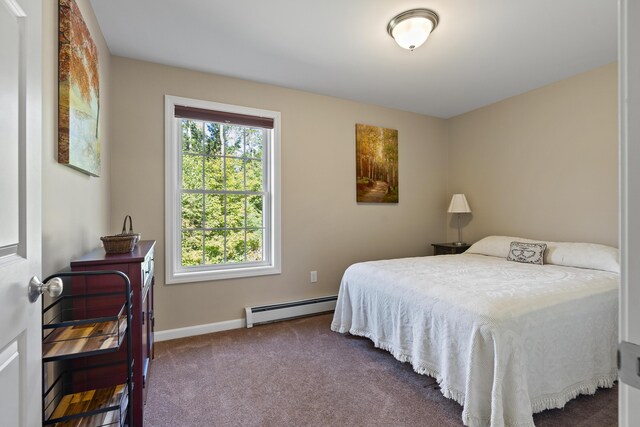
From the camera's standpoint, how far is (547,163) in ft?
10.8

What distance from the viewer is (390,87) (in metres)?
3.35

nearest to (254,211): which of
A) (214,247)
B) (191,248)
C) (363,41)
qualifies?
(214,247)

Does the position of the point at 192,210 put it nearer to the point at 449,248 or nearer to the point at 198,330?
the point at 198,330

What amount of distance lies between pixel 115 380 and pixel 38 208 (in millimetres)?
1148

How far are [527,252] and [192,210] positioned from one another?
3.36 m

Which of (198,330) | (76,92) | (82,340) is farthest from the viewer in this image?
(198,330)

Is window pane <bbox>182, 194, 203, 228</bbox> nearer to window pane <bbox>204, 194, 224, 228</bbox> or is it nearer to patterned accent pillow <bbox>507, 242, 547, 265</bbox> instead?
window pane <bbox>204, 194, 224, 228</bbox>

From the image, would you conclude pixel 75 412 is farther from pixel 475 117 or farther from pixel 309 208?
pixel 475 117

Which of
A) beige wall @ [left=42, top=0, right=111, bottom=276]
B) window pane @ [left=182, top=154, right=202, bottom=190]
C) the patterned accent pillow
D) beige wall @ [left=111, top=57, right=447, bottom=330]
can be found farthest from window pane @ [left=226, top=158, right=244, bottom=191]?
the patterned accent pillow

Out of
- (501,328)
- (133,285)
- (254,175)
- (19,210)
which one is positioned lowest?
(501,328)

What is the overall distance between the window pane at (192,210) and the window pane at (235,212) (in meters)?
0.28

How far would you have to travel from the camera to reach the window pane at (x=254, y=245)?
3.29 metres

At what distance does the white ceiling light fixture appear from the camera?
6.82 feet

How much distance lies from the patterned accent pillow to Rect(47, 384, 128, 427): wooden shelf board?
3355 mm
